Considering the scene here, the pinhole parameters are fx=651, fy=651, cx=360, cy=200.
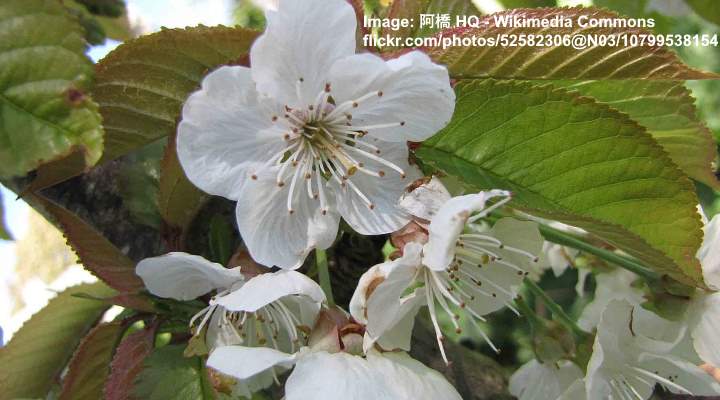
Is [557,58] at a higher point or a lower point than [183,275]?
higher

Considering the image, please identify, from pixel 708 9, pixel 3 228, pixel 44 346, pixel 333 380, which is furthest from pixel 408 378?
pixel 708 9

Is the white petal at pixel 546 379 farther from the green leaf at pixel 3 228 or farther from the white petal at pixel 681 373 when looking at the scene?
the green leaf at pixel 3 228

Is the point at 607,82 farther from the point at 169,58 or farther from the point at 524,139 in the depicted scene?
the point at 169,58

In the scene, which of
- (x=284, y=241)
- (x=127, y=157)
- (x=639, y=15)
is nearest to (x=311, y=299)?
(x=284, y=241)

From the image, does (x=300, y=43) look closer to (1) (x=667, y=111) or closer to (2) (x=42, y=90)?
(2) (x=42, y=90)

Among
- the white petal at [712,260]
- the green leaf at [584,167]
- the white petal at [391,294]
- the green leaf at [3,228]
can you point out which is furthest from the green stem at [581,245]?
the green leaf at [3,228]
